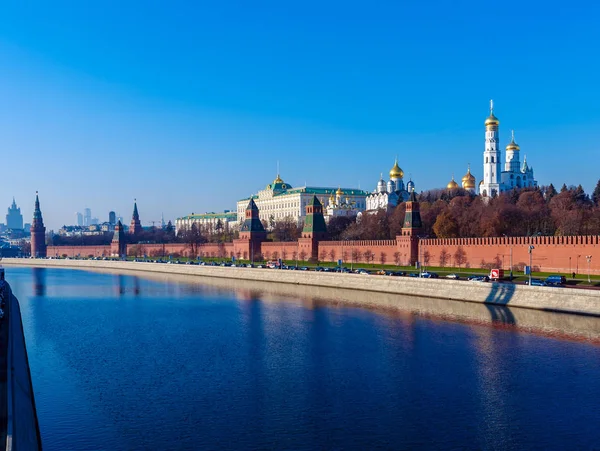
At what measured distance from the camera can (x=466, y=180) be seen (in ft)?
213

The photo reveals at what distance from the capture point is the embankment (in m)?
19.1

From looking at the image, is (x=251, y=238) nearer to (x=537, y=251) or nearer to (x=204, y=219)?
(x=537, y=251)

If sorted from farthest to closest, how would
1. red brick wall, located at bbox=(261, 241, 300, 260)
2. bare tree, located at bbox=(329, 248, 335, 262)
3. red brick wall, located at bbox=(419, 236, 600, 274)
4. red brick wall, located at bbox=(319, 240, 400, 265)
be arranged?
red brick wall, located at bbox=(261, 241, 300, 260) < bare tree, located at bbox=(329, 248, 335, 262) < red brick wall, located at bbox=(319, 240, 400, 265) < red brick wall, located at bbox=(419, 236, 600, 274)

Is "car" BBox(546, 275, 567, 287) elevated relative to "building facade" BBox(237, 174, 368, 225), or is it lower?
lower

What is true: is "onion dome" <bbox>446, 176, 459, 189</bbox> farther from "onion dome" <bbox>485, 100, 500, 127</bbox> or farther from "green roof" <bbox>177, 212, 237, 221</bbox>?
"green roof" <bbox>177, 212, 237, 221</bbox>

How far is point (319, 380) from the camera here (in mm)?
11992

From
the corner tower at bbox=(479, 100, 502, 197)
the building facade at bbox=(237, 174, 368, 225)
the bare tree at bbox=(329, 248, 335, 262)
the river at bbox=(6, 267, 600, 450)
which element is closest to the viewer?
the river at bbox=(6, 267, 600, 450)

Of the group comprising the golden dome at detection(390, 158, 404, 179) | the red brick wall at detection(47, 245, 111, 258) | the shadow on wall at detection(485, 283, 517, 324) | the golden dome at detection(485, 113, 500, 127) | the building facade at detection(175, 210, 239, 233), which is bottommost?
the shadow on wall at detection(485, 283, 517, 324)

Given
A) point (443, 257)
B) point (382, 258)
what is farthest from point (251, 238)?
point (443, 257)

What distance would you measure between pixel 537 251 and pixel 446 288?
6313 mm

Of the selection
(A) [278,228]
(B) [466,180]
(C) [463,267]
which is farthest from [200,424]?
(B) [466,180]

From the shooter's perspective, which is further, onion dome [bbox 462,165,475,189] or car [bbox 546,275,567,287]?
onion dome [bbox 462,165,475,189]

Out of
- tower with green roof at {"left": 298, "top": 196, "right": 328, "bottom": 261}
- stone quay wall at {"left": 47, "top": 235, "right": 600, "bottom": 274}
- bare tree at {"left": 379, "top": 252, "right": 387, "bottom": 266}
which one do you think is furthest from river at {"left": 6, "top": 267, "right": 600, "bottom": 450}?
tower with green roof at {"left": 298, "top": 196, "right": 328, "bottom": 261}

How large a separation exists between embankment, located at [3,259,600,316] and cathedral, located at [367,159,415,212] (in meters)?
29.6
